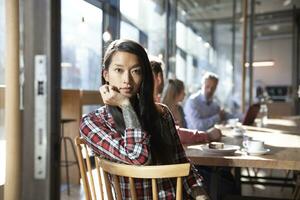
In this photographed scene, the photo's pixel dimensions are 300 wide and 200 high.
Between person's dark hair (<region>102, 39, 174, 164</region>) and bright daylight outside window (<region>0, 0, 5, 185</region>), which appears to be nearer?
bright daylight outside window (<region>0, 0, 5, 185</region>)

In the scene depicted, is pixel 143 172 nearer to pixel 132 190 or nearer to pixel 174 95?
pixel 132 190

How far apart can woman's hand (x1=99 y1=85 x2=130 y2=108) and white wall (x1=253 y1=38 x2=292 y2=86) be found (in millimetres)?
7907

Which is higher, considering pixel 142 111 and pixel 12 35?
pixel 12 35

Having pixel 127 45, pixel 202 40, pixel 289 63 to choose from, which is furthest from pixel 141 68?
pixel 289 63

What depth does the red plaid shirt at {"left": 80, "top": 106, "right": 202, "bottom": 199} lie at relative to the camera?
1.12 m

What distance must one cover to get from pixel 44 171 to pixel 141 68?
1.64ft

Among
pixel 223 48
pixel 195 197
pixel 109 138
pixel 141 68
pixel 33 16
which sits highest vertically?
pixel 223 48

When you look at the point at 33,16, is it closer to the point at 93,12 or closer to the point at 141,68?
the point at 141,68

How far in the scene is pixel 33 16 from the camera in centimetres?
90

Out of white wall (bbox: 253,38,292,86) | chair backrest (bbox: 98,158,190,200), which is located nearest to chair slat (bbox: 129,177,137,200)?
chair backrest (bbox: 98,158,190,200)

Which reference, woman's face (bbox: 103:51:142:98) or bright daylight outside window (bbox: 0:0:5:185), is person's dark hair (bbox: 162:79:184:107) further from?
bright daylight outside window (bbox: 0:0:5:185)

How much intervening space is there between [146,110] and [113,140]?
0.19 m

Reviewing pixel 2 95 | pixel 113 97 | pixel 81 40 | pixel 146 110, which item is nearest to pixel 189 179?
pixel 146 110

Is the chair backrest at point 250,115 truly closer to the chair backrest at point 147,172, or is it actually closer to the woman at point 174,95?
the woman at point 174,95
